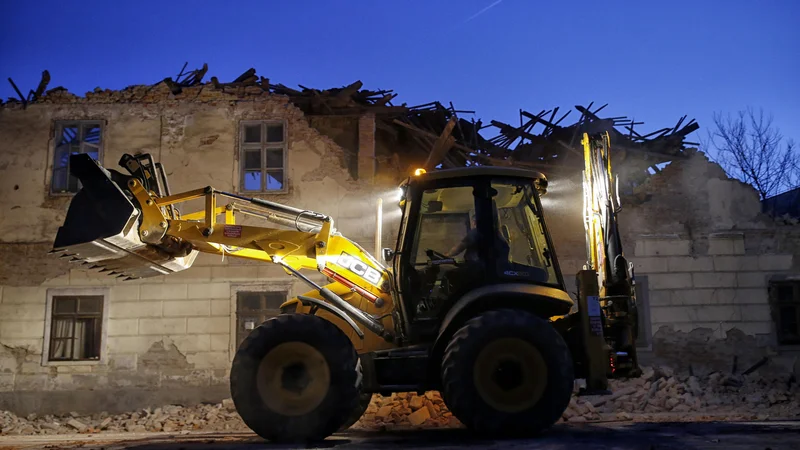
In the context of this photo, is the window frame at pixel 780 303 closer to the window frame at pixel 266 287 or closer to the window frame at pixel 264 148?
the window frame at pixel 266 287

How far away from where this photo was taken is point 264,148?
12625 millimetres

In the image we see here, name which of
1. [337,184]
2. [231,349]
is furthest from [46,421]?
[337,184]

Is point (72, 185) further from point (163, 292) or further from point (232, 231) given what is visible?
point (232, 231)

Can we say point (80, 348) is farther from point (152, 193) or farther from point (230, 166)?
point (152, 193)

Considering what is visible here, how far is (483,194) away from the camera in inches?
236

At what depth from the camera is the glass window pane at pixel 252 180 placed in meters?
12.6

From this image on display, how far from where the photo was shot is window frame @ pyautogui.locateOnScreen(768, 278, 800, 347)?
39.3 feet

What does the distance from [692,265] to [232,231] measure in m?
8.86

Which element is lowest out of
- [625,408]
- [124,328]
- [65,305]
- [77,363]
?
[625,408]

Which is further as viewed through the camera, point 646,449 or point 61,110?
point 61,110

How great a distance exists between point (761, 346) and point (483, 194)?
853 cm

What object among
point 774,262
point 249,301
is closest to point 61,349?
point 249,301

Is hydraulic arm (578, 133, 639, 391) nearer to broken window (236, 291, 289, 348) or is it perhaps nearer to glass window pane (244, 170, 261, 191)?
broken window (236, 291, 289, 348)

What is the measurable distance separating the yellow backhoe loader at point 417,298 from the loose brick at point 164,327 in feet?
17.5
